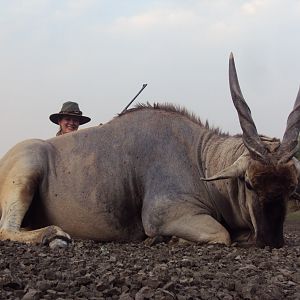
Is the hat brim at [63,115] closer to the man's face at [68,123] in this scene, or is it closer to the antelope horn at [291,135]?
the man's face at [68,123]

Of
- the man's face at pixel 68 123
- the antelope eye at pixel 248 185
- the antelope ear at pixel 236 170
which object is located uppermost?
the man's face at pixel 68 123

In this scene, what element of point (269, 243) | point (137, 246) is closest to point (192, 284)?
point (269, 243)

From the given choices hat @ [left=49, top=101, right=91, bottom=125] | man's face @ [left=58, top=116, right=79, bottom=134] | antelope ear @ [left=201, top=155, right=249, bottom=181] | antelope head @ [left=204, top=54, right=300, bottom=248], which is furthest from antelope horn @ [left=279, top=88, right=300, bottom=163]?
man's face @ [left=58, top=116, right=79, bottom=134]

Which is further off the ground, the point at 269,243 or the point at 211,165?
the point at 211,165

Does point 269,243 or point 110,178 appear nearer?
point 269,243

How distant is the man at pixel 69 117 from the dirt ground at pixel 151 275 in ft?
17.9

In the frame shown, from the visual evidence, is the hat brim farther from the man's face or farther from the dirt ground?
the dirt ground

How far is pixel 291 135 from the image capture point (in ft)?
17.9

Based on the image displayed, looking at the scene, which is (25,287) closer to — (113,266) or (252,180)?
(113,266)

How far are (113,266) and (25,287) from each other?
3.07 ft

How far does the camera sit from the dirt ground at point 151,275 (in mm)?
2750

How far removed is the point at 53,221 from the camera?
21.6 feet

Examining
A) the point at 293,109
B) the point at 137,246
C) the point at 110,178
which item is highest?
the point at 293,109

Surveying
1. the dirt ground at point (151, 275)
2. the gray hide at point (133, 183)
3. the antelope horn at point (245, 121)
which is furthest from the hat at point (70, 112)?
the dirt ground at point (151, 275)
